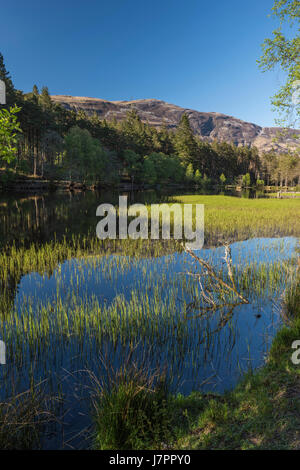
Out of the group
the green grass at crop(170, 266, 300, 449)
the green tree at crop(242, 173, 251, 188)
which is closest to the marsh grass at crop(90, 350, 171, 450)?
the green grass at crop(170, 266, 300, 449)

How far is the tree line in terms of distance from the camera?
68.8 m

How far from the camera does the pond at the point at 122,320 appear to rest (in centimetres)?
542

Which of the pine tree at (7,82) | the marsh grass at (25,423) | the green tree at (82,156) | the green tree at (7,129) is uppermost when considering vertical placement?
the pine tree at (7,82)

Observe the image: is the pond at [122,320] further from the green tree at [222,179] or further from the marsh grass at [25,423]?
the green tree at [222,179]

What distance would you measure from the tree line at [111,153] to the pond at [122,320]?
17.2 feet

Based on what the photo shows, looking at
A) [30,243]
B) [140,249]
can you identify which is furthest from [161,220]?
[30,243]

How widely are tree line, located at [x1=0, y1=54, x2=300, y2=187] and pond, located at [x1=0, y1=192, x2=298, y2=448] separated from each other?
5.25 m

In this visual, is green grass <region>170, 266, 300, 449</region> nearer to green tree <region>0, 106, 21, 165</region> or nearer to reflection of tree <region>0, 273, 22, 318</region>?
green tree <region>0, 106, 21, 165</region>

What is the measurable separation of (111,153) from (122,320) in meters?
86.1

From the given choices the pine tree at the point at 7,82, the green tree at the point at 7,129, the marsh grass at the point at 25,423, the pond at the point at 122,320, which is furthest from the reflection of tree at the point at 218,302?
the pine tree at the point at 7,82

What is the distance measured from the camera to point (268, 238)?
63.5 feet

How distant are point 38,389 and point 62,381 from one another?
1.63 ft

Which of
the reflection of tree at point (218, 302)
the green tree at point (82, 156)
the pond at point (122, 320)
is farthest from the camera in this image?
the green tree at point (82, 156)

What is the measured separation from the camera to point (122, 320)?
7.47 m
